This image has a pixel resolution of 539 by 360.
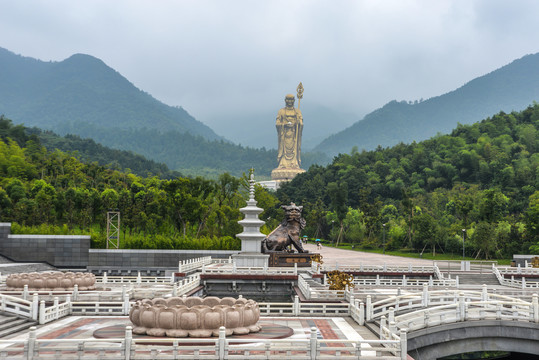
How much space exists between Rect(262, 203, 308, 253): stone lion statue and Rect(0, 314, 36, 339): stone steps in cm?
2350

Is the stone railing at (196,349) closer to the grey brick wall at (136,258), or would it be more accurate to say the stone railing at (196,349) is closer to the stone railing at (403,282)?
the stone railing at (403,282)

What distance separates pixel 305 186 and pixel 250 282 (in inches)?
2992

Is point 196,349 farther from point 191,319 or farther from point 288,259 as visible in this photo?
point 288,259

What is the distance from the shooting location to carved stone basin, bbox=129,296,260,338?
51.2 ft

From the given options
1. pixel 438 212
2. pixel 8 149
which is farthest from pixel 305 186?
pixel 8 149

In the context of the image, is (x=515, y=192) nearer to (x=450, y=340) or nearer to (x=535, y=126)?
(x=535, y=126)

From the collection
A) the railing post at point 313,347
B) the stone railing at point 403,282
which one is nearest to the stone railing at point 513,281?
the stone railing at point 403,282

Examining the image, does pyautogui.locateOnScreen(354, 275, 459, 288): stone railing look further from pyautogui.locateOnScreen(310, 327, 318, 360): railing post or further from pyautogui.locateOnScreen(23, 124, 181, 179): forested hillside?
pyautogui.locateOnScreen(23, 124, 181, 179): forested hillside

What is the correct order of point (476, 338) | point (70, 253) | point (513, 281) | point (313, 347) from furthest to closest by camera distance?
point (70, 253) < point (513, 281) < point (476, 338) < point (313, 347)

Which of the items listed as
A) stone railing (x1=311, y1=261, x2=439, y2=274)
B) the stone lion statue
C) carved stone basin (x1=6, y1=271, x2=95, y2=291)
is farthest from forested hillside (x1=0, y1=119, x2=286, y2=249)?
carved stone basin (x1=6, y1=271, x2=95, y2=291)

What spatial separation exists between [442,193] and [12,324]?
7449 cm

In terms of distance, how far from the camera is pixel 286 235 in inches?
1624

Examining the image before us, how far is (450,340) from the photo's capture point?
18.5m

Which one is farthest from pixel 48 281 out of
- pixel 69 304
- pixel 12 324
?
pixel 12 324
